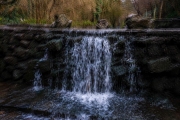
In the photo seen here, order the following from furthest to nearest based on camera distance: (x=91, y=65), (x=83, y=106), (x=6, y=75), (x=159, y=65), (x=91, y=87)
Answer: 1. (x=6, y=75)
2. (x=91, y=65)
3. (x=91, y=87)
4. (x=159, y=65)
5. (x=83, y=106)

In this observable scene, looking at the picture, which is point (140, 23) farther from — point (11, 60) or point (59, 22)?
point (11, 60)

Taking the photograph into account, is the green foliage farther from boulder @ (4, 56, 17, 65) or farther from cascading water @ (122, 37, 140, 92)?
cascading water @ (122, 37, 140, 92)

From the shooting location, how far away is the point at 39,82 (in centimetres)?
533

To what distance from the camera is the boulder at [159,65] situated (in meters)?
4.35

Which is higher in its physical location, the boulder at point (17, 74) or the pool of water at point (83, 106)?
the boulder at point (17, 74)

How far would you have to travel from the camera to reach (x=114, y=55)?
16.4ft

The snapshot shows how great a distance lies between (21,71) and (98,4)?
780 cm

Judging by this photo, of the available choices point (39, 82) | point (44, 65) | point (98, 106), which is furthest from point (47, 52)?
point (98, 106)

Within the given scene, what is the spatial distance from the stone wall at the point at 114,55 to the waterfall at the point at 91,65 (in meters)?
0.18

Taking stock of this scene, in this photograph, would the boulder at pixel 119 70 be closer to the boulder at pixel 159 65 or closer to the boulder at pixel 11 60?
the boulder at pixel 159 65

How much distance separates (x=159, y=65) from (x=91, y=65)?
5.68 ft

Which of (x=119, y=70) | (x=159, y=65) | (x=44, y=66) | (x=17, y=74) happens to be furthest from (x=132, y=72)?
(x=17, y=74)

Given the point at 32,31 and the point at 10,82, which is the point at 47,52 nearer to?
the point at 32,31

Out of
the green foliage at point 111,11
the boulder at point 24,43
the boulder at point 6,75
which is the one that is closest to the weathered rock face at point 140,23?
the boulder at point 24,43
